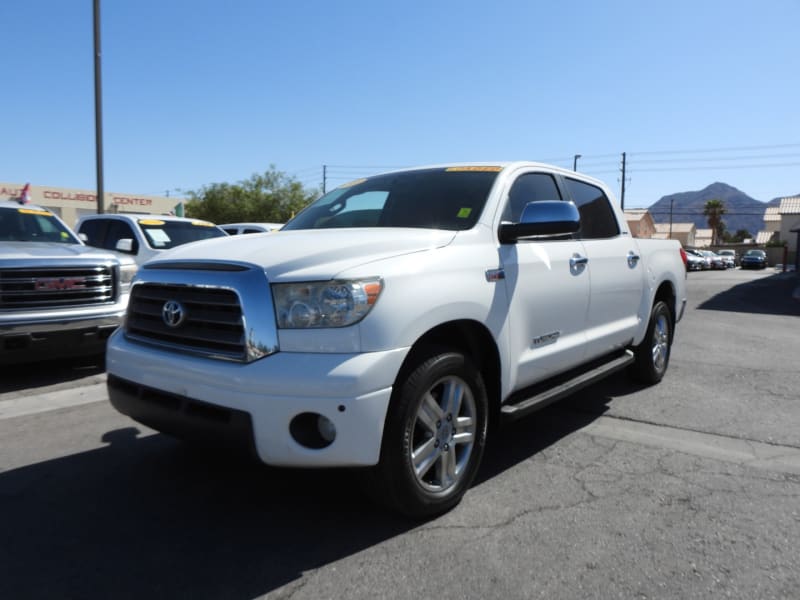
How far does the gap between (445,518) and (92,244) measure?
800 centimetres

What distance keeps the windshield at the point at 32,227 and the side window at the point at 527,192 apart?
575 centimetres

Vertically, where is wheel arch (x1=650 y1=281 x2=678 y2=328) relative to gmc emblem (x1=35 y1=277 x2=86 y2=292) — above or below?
below

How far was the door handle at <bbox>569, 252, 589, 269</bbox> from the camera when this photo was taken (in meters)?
4.05

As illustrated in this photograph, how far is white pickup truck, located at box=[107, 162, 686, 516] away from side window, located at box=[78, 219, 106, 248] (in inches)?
235

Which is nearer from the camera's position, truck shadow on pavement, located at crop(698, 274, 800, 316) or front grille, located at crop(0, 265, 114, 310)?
front grille, located at crop(0, 265, 114, 310)

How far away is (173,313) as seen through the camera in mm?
2930

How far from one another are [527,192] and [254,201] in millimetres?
44209

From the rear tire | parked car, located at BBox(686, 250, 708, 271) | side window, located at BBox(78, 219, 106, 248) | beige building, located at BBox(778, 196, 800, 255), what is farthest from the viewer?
parked car, located at BBox(686, 250, 708, 271)

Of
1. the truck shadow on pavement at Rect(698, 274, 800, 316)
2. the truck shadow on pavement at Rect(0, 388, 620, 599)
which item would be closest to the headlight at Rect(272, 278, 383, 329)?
the truck shadow on pavement at Rect(0, 388, 620, 599)

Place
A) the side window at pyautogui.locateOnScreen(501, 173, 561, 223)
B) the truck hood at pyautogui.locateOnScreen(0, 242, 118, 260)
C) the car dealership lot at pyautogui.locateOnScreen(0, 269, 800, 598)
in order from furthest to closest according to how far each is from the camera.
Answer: the truck hood at pyautogui.locateOnScreen(0, 242, 118, 260)
the side window at pyautogui.locateOnScreen(501, 173, 561, 223)
the car dealership lot at pyautogui.locateOnScreen(0, 269, 800, 598)

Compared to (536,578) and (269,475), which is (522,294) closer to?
(536,578)

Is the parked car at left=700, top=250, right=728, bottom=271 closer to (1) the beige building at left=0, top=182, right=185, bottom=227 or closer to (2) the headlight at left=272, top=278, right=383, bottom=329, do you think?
(1) the beige building at left=0, top=182, right=185, bottom=227

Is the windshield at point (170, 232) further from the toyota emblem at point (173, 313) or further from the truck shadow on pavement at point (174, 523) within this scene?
the toyota emblem at point (173, 313)

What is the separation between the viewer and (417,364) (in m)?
2.82
